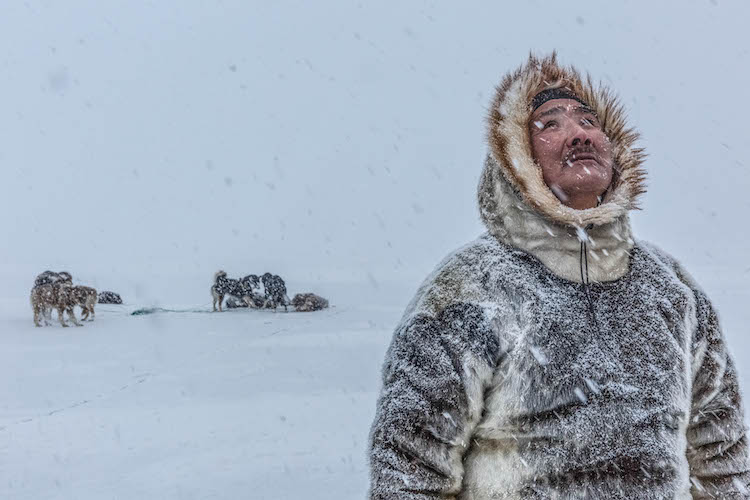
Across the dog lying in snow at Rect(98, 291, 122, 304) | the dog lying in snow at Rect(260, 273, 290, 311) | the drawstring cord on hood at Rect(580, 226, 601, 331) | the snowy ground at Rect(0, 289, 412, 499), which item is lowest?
the dog lying in snow at Rect(98, 291, 122, 304)

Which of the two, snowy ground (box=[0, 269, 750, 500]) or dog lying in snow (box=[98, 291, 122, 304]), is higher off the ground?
snowy ground (box=[0, 269, 750, 500])

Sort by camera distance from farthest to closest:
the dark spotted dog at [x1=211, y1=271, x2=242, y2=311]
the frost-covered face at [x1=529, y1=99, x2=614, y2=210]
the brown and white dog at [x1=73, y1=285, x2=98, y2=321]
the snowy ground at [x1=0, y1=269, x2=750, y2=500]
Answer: the dark spotted dog at [x1=211, y1=271, x2=242, y2=311]
the brown and white dog at [x1=73, y1=285, x2=98, y2=321]
the snowy ground at [x1=0, y1=269, x2=750, y2=500]
the frost-covered face at [x1=529, y1=99, x2=614, y2=210]

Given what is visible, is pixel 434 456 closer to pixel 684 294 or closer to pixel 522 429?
Answer: pixel 522 429

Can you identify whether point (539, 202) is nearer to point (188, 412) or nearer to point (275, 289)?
point (188, 412)

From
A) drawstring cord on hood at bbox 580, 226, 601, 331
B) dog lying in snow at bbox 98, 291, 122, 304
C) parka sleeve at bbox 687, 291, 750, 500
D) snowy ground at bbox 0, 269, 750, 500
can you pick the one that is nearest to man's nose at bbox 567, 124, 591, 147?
drawstring cord on hood at bbox 580, 226, 601, 331

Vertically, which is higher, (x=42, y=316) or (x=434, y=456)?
(x=434, y=456)

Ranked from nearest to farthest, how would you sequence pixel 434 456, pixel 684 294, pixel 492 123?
1. pixel 434 456
2. pixel 684 294
3. pixel 492 123

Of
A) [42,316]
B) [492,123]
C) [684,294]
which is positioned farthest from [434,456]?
[42,316]

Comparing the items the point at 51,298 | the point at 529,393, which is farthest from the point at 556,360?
the point at 51,298

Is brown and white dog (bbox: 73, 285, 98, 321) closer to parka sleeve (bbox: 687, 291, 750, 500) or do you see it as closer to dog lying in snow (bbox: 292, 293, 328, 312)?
dog lying in snow (bbox: 292, 293, 328, 312)

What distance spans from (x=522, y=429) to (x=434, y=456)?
218mm

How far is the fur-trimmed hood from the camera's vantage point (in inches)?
60.2

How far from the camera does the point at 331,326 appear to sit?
12.2 meters

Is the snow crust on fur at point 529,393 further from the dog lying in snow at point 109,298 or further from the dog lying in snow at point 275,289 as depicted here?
the dog lying in snow at point 109,298
